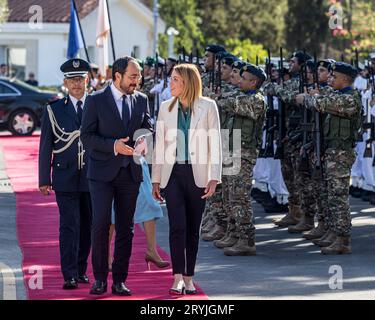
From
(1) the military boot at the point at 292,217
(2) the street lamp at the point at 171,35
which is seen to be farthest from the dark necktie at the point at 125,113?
(2) the street lamp at the point at 171,35

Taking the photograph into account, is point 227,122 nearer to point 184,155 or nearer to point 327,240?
point 327,240

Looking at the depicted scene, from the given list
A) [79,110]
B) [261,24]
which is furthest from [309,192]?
[261,24]

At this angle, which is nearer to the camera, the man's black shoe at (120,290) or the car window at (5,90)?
the man's black shoe at (120,290)

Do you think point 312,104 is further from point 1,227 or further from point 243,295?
point 1,227

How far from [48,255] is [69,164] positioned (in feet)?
7.63

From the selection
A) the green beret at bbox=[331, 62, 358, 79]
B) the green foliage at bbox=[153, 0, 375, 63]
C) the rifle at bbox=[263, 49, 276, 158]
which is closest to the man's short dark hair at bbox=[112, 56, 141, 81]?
the green beret at bbox=[331, 62, 358, 79]

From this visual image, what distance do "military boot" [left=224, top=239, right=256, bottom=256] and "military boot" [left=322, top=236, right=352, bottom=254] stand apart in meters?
0.79

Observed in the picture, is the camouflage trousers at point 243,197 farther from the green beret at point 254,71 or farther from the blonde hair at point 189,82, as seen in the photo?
the blonde hair at point 189,82

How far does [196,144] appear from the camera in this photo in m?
10.0

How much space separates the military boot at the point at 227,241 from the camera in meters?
13.2

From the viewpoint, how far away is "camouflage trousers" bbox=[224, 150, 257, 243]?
1294cm

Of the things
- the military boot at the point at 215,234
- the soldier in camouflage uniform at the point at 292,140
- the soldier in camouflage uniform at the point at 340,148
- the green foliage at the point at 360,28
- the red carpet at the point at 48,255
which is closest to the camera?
the red carpet at the point at 48,255

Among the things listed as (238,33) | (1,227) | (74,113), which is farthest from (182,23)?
(74,113)
